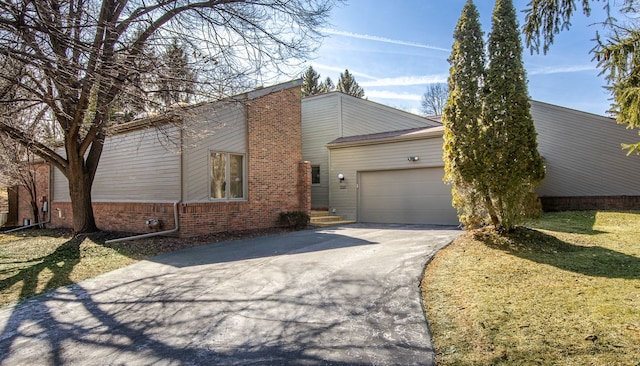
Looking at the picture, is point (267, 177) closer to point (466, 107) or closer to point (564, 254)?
point (466, 107)

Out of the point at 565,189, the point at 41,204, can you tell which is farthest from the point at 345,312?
the point at 41,204

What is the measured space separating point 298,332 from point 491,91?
5.67 metres

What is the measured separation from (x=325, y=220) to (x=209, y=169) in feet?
16.7

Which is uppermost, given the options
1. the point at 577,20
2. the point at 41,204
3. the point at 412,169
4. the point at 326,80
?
the point at 326,80

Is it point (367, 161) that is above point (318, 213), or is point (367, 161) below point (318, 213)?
above

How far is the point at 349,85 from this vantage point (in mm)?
34125

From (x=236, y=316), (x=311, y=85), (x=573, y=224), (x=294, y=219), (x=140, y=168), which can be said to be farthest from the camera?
(x=311, y=85)

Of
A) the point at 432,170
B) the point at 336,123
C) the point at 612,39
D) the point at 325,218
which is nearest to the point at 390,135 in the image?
the point at 432,170

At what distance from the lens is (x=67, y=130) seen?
9438 mm

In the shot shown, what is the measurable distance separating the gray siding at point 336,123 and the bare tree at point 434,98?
78.7 feet

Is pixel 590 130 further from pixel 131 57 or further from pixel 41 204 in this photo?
pixel 41 204

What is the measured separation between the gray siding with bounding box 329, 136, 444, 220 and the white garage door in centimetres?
26

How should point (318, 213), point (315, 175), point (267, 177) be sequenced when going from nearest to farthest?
point (267, 177) → point (318, 213) → point (315, 175)

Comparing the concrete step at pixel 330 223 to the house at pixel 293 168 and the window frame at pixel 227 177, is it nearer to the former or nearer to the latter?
the house at pixel 293 168
